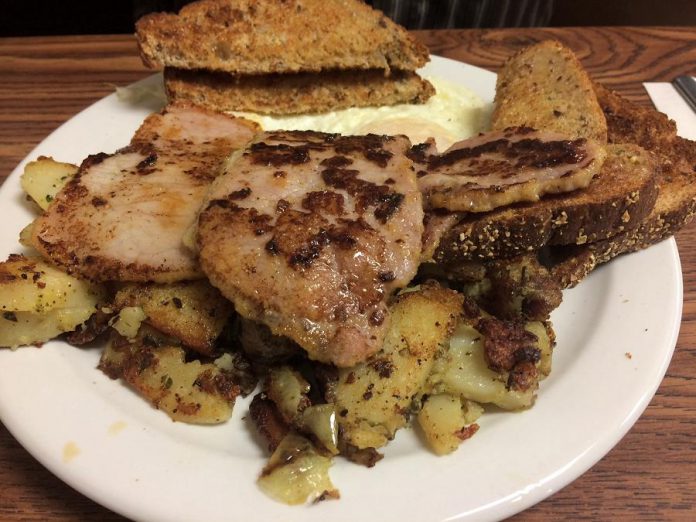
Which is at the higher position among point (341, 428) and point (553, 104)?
point (553, 104)

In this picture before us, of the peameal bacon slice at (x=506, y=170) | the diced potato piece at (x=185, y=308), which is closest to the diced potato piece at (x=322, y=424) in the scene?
the diced potato piece at (x=185, y=308)

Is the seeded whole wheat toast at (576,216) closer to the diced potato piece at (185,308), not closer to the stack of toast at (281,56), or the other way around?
the diced potato piece at (185,308)

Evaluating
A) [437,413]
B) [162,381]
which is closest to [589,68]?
[437,413]

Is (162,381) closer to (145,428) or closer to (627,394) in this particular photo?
(145,428)

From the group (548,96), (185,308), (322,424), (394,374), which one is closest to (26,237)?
(185,308)

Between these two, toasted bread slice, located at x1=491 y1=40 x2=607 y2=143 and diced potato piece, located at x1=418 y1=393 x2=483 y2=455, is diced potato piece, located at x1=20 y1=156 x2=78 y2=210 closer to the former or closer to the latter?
diced potato piece, located at x1=418 y1=393 x2=483 y2=455

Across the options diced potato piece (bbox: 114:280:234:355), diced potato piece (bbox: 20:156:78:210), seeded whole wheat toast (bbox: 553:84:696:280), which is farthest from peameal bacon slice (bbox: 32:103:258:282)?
seeded whole wheat toast (bbox: 553:84:696:280)
